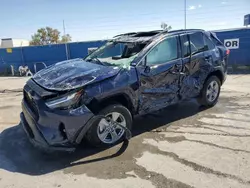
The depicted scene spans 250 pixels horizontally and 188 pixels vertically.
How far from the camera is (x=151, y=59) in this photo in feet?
14.8

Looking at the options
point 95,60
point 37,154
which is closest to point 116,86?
point 95,60

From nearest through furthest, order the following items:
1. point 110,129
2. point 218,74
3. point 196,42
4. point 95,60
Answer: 1. point 110,129
2. point 95,60
3. point 196,42
4. point 218,74

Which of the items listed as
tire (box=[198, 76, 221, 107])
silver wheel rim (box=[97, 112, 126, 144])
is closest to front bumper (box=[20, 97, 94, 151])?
silver wheel rim (box=[97, 112, 126, 144])

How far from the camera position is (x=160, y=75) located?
457 cm

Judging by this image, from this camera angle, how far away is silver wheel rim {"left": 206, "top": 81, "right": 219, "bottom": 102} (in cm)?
581

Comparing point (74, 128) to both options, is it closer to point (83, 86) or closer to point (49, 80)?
point (83, 86)

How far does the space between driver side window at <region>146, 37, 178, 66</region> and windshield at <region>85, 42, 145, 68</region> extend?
0.79 feet

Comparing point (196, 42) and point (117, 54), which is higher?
point (196, 42)

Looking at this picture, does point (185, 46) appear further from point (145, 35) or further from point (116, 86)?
point (116, 86)

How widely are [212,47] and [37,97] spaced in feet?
12.9

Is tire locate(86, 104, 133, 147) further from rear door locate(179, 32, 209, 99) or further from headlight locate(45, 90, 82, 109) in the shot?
rear door locate(179, 32, 209, 99)

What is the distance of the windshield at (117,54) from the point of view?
175 inches

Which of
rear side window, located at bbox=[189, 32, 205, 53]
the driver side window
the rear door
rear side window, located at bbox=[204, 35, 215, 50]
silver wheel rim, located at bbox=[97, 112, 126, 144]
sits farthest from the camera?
rear side window, located at bbox=[204, 35, 215, 50]

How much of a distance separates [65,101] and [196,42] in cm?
319
